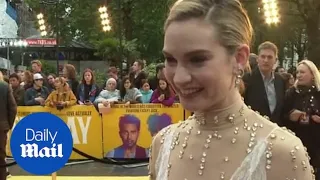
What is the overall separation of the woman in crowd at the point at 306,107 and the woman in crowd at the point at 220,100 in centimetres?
419

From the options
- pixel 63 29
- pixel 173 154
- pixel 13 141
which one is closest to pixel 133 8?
pixel 63 29

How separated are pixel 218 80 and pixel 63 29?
28.7m

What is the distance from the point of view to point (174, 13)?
1371 millimetres

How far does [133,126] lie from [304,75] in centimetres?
446

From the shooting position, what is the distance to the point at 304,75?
18.1 feet

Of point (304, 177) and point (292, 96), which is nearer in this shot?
point (304, 177)

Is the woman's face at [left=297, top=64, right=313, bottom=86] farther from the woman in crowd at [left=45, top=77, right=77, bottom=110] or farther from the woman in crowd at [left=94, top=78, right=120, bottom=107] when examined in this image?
the woman in crowd at [left=45, top=77, right=77, bottom=110]

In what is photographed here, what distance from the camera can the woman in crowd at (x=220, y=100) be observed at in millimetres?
1328

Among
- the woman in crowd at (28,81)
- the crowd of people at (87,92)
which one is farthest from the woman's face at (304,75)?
the woman in crowd at (28,81)

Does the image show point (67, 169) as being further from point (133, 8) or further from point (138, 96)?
point (133, 8)

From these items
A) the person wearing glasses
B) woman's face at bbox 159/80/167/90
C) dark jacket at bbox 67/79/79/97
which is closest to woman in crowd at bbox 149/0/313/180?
woman's face at bbox 159/80/167/90

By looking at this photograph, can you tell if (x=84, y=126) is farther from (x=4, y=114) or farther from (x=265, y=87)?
(x=265, y=87)

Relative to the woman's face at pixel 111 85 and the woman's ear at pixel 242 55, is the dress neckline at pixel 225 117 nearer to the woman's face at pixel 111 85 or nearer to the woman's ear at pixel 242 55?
the woman's ear at pixel 242 55

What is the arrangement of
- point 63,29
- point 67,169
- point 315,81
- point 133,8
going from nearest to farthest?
1. point 315,81
2. point 67,169
3. point 133,8
4. point 63,29
